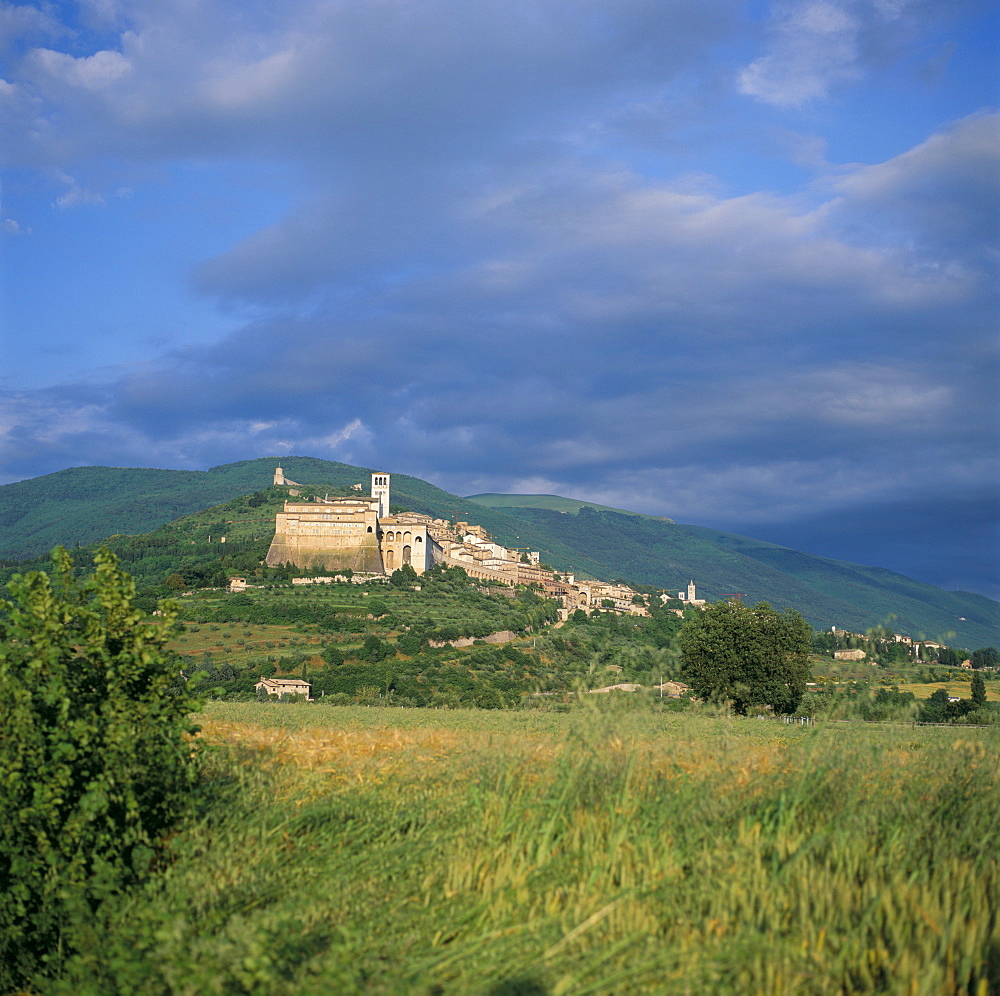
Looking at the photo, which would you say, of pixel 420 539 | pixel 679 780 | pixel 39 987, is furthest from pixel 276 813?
pixel 420 539

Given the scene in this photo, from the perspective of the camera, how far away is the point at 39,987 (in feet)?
21.5

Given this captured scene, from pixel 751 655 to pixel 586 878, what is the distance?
38894mm

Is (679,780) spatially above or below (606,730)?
below

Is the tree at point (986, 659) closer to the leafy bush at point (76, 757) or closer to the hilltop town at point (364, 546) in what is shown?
the hilltop town at point (364, 546)

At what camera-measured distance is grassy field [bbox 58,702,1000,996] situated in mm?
4746

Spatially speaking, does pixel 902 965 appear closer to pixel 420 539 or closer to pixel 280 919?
pixel 280 919

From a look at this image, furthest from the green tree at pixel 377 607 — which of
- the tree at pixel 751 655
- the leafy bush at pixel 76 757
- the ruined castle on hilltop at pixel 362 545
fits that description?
the leafy bush at pixel 76 757

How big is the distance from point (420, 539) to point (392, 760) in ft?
387

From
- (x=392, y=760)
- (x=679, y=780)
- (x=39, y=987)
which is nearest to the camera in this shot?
(x=39, y=987)

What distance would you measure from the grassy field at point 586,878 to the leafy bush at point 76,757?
0.42 m

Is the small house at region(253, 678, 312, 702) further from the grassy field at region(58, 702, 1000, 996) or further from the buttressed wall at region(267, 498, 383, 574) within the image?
the buttressed wall at region(267, 498, 383, 574)

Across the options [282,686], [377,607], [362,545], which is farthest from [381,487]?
[282,686]

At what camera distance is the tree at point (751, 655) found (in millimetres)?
41688

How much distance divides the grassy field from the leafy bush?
42 cm
